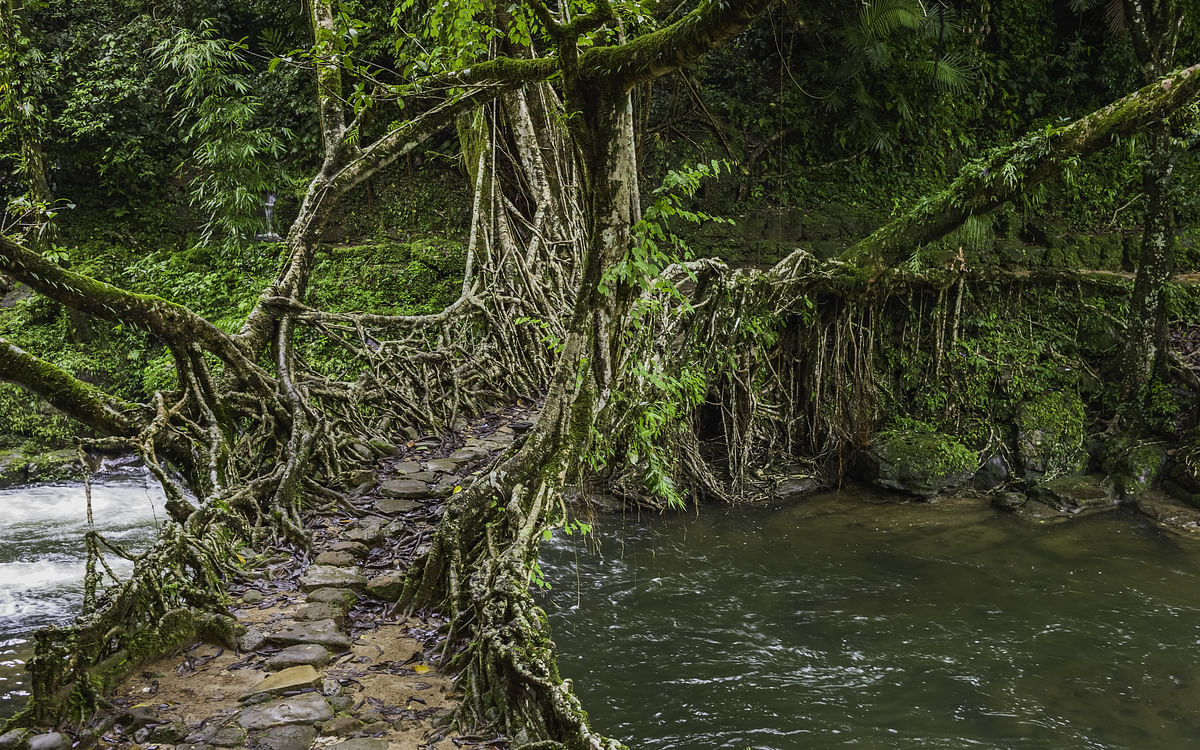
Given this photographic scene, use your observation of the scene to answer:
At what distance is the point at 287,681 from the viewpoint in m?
3.24

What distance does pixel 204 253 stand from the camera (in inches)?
429

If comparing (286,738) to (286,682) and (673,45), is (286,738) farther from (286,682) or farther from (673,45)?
(673,45)

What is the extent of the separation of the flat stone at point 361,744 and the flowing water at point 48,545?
216cm

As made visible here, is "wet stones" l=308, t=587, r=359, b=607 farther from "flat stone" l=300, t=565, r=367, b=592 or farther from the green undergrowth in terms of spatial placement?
the green undergrowth

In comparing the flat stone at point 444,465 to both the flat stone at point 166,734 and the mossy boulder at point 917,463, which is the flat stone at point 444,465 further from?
the mossy boulder at point 917,463

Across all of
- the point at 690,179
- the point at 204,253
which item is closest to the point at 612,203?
the point at 690,179

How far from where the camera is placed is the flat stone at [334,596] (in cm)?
397

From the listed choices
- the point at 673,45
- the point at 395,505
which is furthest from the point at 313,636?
the point at 673,45

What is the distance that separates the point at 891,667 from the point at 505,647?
10.6ft

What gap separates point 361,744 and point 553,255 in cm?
601

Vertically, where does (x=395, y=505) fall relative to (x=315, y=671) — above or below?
above

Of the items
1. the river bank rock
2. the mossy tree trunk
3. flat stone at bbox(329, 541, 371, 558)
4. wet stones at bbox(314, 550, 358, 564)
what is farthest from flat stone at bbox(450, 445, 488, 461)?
the mossy tree trunk

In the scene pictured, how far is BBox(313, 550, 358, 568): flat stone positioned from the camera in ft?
14.3

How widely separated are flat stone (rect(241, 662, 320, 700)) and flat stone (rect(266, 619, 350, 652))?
21cm
